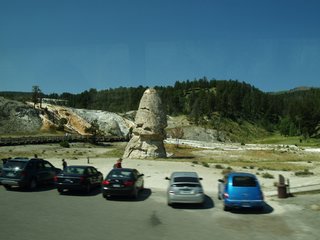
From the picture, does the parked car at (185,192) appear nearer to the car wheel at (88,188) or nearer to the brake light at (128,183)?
the brake light at (128,183)

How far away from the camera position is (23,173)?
81.1 feet

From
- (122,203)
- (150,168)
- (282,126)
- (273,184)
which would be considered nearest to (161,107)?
(150,168)

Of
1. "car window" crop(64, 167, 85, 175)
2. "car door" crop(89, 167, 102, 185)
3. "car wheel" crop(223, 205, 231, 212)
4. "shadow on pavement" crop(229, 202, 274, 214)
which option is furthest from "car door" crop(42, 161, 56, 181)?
"shadow on pavement" crop(229, 202, 274, 214)

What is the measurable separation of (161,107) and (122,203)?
33072 mm

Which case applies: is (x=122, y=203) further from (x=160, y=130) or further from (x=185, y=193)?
(x=160, y=130)

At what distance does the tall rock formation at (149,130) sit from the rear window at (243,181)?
105 feet

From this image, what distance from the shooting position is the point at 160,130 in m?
52.9

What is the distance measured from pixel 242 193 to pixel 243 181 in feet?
2.49

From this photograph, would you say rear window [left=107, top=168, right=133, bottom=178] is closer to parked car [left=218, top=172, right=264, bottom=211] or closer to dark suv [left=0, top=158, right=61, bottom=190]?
dark suv [left=0, top=158, right=61, bottom=190]

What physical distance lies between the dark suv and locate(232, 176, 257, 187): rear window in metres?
12.3

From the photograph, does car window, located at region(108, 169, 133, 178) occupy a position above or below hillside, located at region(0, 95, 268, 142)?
below

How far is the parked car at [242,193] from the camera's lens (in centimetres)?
1973

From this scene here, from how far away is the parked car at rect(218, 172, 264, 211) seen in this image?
1973 cm

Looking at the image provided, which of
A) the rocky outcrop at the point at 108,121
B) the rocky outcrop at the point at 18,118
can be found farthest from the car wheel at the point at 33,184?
the rocky outcrop at the point at 108,121
